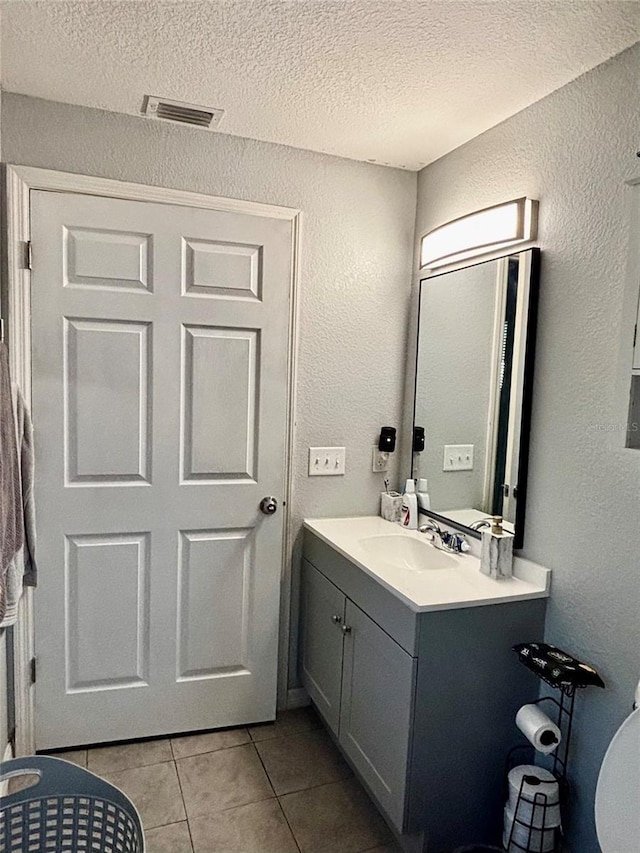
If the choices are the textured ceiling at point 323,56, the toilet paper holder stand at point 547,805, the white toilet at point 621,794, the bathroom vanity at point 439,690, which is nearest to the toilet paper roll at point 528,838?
the toilet paper holder stand at point 547,805

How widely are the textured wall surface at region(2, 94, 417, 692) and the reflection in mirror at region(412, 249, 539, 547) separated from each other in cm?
18

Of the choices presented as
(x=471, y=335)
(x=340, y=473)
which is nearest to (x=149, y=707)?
(x=340, y=473)

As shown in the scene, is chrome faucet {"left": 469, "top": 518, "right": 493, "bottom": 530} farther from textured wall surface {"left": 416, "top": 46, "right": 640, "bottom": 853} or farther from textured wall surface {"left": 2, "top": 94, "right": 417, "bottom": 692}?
textured wall surface {"left": 2, "top": 94, "right": 417, "bottom": 692}

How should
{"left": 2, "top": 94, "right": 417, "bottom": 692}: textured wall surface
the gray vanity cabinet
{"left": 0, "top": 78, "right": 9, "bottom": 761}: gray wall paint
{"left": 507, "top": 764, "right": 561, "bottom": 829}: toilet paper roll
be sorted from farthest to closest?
{"left": 2, "top": 94, "right": 417, "bottom": 692}: textured wall surface < {"left": 0, "top": 78, "right": 9, "bottom": 761}: gray wall paint < the gray vanity cabinet < {"left": 507, "top": 764, "right": 561, "bottom": 829}: toilet paper roll

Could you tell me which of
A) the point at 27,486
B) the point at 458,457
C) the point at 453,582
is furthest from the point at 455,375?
the point at 27,486

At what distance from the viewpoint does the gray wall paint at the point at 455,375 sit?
204 cm

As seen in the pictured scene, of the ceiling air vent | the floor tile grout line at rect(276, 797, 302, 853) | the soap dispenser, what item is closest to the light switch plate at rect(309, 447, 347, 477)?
the soap dispenser

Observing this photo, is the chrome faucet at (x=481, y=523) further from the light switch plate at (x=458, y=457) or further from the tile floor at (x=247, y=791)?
the tile floor at (x=247, y=791)

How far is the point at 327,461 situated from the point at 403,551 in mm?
484

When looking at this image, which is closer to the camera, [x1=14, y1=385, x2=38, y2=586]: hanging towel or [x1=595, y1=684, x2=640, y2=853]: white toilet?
[x1=595, y1=684, x2=640, y2=853]: white toilet

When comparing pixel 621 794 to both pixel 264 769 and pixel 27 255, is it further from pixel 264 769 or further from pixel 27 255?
pixel 27 255

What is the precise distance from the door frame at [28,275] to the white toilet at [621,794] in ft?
4.79

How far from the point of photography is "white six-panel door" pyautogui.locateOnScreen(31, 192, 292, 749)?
2074mm

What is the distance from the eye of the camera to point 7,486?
4.93 ft
